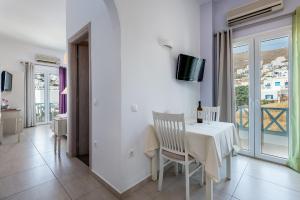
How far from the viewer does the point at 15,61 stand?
16.6 ft

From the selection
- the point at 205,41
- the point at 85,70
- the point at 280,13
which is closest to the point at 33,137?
the point at 85,70

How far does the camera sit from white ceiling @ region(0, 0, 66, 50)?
3.10 metres

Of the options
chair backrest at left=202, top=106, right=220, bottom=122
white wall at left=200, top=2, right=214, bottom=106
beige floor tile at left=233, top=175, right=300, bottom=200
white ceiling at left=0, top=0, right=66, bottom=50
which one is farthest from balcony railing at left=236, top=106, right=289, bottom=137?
white ceiling at left=0, top=0, right=66, bottom=50

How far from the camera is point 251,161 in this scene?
107 inches

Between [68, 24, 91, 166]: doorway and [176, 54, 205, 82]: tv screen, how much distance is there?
5.48 ft

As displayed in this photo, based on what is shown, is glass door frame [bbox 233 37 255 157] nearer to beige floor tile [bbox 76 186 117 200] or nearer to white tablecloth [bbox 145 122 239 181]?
white tablecloth [bbox 145 122 239 181]

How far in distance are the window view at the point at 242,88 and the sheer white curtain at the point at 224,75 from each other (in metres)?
0.22

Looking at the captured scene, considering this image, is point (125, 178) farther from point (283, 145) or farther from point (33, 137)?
point (33, 137)

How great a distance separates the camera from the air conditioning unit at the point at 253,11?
2.46 m

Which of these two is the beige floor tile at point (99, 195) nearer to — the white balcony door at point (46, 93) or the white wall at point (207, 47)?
the white wall at point (207, 47)

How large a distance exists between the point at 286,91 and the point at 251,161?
4.36ft

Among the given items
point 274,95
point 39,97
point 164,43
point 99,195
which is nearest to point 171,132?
point 99,195

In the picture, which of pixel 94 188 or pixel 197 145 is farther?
pixel 94 188

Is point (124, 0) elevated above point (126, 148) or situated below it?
above
